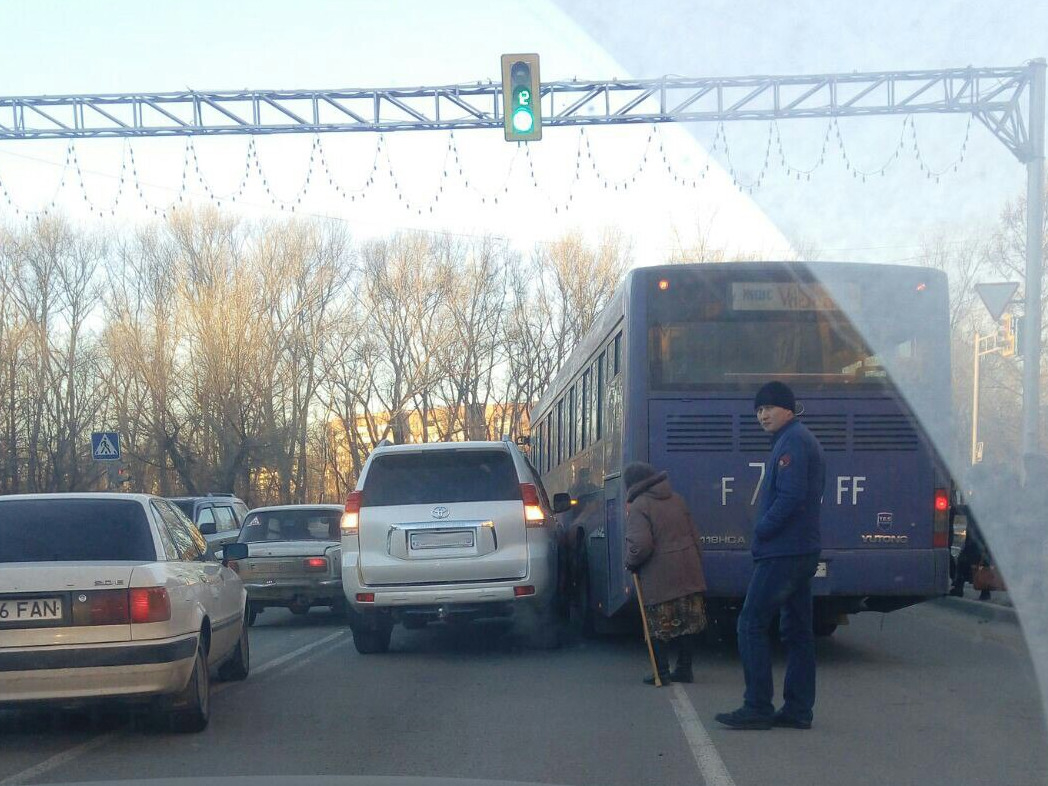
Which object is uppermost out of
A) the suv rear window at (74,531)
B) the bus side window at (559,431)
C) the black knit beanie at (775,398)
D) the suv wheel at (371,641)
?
the black knit beanie at (775,398)

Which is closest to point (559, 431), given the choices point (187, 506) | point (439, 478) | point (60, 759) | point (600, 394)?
point (600, 394)

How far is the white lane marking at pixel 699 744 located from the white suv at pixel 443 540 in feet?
8.22

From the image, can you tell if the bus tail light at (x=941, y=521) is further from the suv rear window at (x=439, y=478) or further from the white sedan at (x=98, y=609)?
the white sedan at (x=98, y=609)

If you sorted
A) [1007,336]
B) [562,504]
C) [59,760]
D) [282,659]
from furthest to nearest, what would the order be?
[1007,336] < [562,504] < [282,659] < [59,760]

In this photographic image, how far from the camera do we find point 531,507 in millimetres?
10914

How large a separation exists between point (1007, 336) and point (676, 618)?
9.79 meters

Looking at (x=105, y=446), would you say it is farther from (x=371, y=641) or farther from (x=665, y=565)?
(x=665, y=565)

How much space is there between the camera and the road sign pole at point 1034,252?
596 inches

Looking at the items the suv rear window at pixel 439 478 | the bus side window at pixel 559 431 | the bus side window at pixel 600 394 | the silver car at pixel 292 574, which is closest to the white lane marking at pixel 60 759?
the suv rear window at pixel 439 478

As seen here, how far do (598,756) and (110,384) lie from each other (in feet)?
139

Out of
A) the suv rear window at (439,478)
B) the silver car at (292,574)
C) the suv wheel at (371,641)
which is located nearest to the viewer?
the suv rear window at (439,478)

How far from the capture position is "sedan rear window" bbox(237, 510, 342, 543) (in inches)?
615

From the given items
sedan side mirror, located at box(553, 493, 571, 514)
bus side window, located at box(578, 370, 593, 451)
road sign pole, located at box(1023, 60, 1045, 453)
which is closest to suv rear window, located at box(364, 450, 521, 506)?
sedan side mirror, located at box(553, 493, 571, 514)

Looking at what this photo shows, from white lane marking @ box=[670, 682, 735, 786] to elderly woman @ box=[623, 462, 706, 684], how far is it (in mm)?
445
